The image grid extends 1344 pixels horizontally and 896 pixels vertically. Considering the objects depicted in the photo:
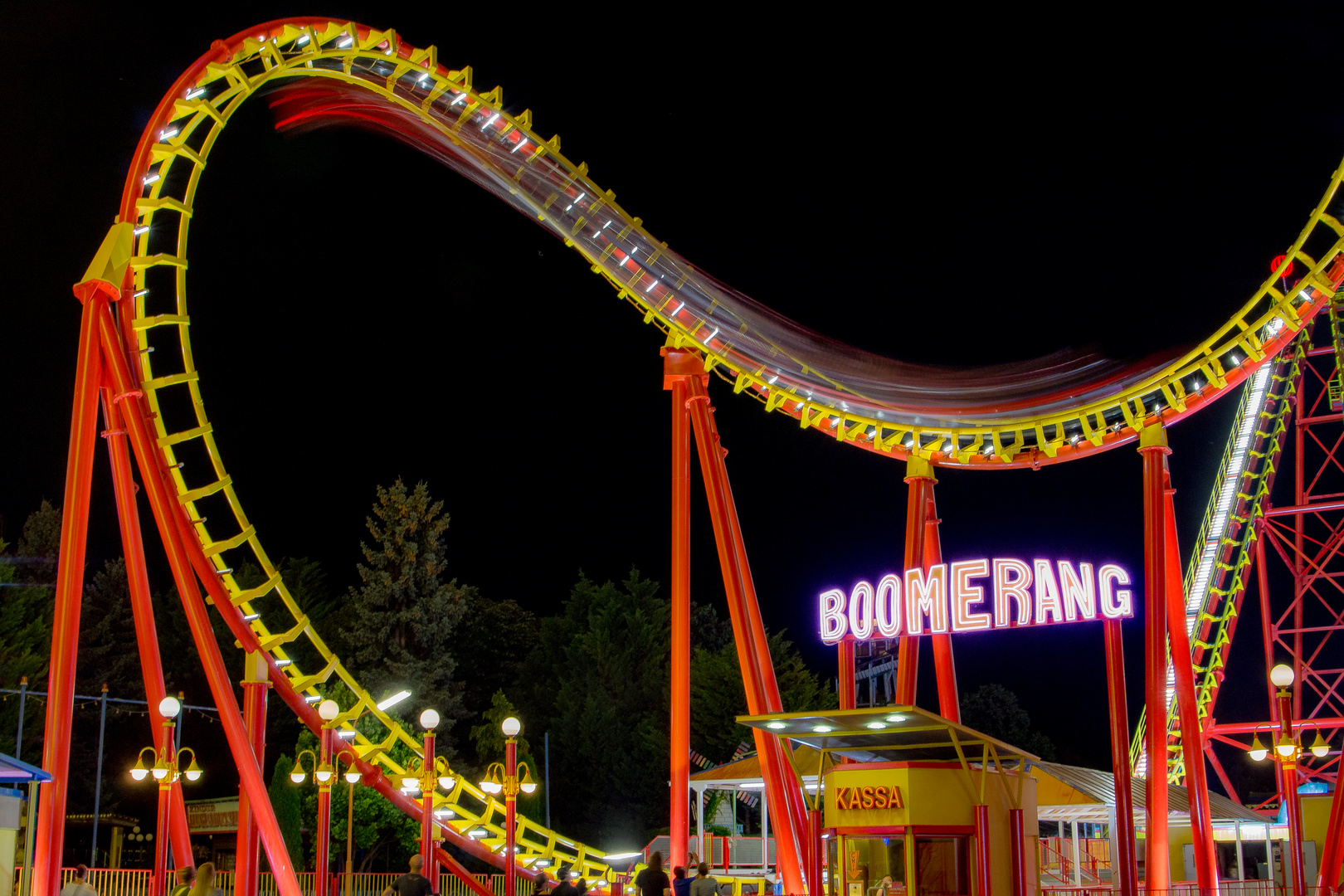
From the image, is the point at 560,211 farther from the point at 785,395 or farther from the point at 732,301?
the point at 785,395

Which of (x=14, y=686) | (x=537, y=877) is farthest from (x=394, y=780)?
(x=14, y=686)

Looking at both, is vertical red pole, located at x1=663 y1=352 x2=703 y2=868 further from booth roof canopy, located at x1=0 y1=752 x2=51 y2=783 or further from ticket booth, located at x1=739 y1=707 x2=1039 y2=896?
booth roof canopy, located at x1=0 y1=752 x2=51 y2=783

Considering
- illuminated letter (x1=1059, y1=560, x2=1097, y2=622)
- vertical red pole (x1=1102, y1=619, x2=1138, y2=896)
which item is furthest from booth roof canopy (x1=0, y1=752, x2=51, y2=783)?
illuminated letter (x1=1059, y1=560, x2=1097, y2=622)

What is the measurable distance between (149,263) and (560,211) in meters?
6.64

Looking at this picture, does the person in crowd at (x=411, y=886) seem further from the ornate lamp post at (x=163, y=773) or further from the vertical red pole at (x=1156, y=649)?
the vertical red pole at (x=1156, y=649)

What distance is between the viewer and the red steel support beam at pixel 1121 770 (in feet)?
54.7

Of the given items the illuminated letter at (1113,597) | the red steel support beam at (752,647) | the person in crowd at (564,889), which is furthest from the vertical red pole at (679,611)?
the illuminated letter at (1113,597)

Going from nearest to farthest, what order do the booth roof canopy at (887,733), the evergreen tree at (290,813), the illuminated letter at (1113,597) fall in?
the booth roof canopy at (887,733), the illuminated letter at (1113,597), the evergreen tree at (290,813)

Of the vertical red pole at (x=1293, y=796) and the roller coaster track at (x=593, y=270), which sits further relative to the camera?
the roller coaster track at (x=593, y=270)

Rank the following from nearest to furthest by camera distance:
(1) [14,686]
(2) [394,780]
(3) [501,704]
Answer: (2) [394,780], (1) [14,686], (3) [501,704]

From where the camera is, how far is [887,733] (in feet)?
49.3

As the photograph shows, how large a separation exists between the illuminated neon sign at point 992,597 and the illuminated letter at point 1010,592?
13mm

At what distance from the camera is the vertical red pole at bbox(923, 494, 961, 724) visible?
22.7 metres

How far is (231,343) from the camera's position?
46594mm
